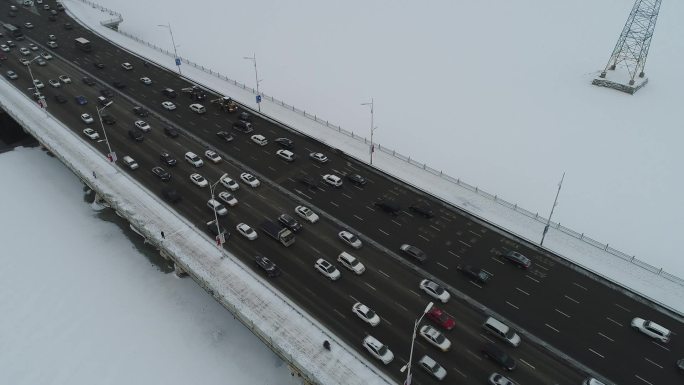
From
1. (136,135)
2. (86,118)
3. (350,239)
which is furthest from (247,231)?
(86,118)

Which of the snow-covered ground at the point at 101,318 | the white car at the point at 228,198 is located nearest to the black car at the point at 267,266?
the snow-covered ground at the point at 101,318

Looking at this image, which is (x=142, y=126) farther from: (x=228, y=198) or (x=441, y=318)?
(x=441, y=318)

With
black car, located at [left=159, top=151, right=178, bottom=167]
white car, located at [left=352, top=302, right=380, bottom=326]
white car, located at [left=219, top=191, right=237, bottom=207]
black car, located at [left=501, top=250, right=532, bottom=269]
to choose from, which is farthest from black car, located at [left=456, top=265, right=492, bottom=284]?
black car, located at [left=159, top=151, right=178, bottom=167]

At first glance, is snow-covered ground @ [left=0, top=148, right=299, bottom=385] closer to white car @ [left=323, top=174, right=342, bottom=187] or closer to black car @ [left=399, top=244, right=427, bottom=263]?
black car @ [left=399, top=244, right=427, bottom=263]

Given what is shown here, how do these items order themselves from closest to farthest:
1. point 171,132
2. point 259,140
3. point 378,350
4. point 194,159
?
point 378,350 < point 194,159 < point 259,140 < point 171,132

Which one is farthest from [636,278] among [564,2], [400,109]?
[564,2]

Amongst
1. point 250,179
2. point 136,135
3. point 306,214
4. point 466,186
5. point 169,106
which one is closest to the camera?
point 306,214
